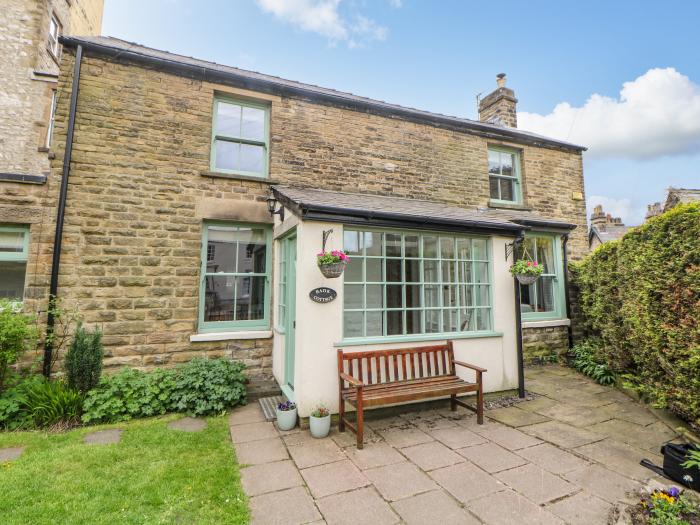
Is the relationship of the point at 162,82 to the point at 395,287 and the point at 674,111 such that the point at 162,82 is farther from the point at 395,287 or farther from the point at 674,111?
the point at 674,111

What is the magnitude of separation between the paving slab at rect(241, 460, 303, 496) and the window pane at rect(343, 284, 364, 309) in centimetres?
221

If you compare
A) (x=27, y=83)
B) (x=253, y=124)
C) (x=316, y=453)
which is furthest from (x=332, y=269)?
(x=27, y=83)

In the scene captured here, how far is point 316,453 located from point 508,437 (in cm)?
235

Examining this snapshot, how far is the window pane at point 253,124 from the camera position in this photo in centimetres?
641

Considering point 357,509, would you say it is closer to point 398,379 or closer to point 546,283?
point 398,379

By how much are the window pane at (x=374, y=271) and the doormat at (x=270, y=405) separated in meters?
2.43

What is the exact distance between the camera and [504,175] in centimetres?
873

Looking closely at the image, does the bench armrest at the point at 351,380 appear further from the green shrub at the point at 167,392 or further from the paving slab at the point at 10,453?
the paving slab at the point at 10,453

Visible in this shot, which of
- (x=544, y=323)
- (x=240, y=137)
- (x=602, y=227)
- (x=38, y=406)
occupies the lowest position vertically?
(x=38, y=406)

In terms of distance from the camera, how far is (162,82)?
580cm

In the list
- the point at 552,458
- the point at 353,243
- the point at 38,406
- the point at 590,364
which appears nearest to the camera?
the point at 552,458

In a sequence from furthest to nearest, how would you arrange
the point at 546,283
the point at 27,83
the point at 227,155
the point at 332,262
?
the point at 27,83
the point at 546,283
the point at 227,155
the point at 332,262

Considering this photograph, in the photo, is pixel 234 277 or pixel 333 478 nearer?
pixel 333 478

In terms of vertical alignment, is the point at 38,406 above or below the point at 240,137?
below
